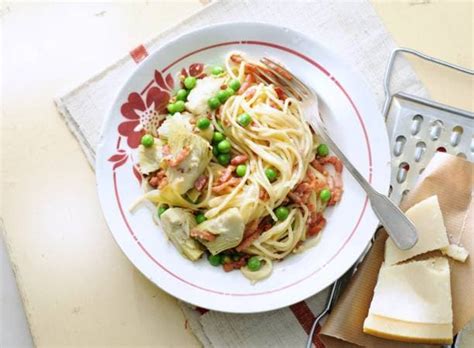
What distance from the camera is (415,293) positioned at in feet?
7.97

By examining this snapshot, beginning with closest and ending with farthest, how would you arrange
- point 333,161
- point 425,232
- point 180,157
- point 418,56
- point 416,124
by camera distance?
point 180,157
point 425,232
point 333,161
point 416,124
point 418,56

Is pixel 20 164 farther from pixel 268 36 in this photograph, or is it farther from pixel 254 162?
pixel 268 36

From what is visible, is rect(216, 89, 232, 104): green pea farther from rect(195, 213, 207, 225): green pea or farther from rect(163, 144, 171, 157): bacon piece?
rect(195, 213, 207, 225): green pea

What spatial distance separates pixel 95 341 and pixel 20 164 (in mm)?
820

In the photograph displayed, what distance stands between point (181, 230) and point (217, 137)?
399 mm

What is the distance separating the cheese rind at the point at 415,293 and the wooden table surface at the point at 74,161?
79cm

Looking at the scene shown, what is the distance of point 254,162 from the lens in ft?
8.25

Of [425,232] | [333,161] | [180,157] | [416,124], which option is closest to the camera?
[180,157]

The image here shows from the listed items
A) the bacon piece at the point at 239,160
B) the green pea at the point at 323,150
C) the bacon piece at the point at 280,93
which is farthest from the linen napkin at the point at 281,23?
the bacon piece at the point at 239,160

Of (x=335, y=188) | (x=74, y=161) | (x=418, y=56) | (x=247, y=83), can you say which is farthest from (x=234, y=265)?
(x=418, y=56)

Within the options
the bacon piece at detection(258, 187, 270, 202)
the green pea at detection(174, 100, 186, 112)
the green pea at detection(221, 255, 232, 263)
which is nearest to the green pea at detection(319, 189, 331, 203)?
the bacon piece at detection(258, 187, 270, 202)

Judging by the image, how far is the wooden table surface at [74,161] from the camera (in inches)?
102

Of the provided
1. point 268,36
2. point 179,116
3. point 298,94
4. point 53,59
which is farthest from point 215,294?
point 53,59

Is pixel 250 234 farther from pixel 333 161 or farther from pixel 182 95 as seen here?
pixel 182 95
